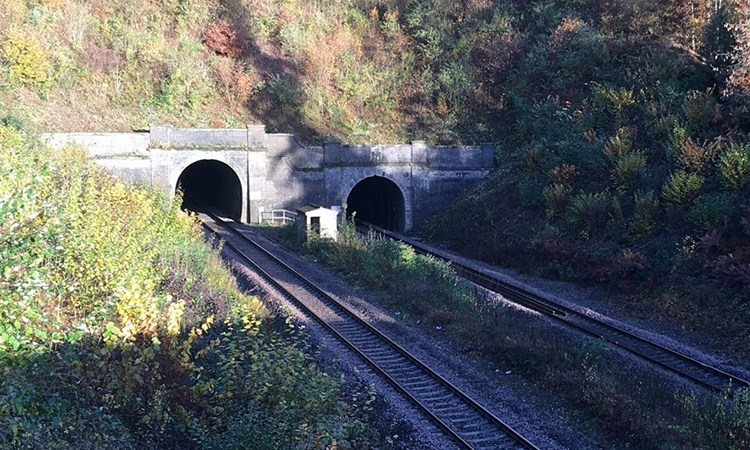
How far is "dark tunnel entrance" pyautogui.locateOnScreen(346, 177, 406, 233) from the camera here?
33344 millimetres

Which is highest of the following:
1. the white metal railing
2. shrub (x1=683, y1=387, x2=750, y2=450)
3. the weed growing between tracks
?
the white metal railing

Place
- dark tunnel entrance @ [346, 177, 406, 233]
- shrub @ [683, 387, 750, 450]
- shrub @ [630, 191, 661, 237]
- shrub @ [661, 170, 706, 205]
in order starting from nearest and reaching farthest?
1. shrub @ [683, 387, 750, 450]
2. shrub @ [661, 170, 706, 205]
3. shrub @ [630, 191, 661, 237]
4. dark tunnel entrance @ [346, 177, 406, 233]

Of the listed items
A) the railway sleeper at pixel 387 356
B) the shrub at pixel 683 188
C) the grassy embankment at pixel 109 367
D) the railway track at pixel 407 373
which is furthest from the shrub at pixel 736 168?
the grassy embankment at pixel 109 367

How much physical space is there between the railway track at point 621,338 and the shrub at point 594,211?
13.0 ft

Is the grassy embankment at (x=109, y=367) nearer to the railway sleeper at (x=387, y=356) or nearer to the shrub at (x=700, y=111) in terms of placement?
the railway sleeper at (x=387, y=356)

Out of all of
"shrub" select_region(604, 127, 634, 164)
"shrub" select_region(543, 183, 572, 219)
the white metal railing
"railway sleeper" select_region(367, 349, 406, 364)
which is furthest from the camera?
the white metal railing

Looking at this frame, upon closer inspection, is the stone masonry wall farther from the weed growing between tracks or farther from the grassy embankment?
the grassy embankment

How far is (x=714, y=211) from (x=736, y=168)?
1.62 metres

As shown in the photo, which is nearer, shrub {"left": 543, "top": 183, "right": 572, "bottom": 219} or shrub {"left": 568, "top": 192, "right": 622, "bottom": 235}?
shrub {"left": 568, "top": 192, "right": 622, "bottom": 235}

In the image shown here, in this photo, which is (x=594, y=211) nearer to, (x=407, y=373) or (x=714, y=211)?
(x=714, y=211)

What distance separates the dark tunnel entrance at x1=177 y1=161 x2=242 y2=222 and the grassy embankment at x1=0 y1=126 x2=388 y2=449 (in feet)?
78.1

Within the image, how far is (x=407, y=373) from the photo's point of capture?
11.8 meters

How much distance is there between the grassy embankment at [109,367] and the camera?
568 centimetres

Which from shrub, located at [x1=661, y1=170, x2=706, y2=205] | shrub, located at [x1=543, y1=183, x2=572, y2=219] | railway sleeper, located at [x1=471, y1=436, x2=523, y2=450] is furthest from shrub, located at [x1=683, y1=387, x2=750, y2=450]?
shrub, located at [x1=543, y1=183, x2=572, y2=219]
